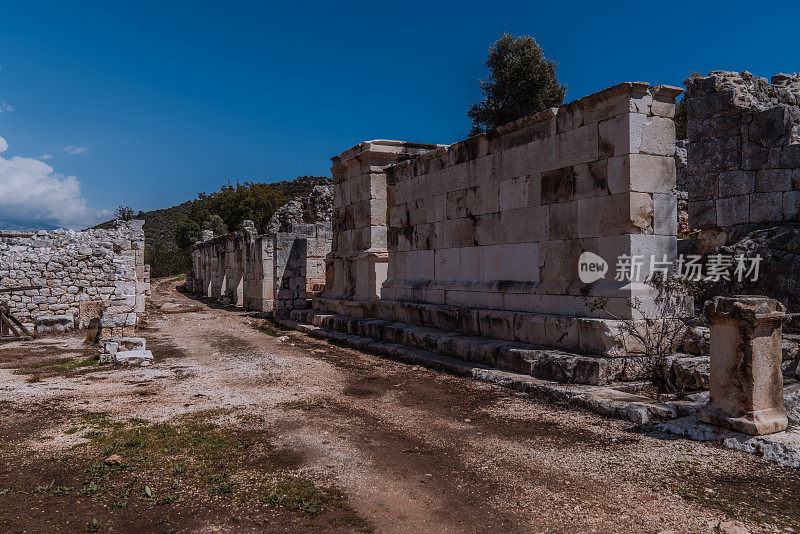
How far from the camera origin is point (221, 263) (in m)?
22.6

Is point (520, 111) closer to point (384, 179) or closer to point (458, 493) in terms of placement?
point (384, 179)

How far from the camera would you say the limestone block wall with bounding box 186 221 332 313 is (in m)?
14.6

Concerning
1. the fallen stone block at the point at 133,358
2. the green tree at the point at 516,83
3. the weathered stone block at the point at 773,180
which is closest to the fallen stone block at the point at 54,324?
the fallen stone block at the point at 133,358

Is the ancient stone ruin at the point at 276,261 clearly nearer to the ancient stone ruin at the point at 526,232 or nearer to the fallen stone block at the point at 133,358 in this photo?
the ancient stone ruin at the point at 526,232

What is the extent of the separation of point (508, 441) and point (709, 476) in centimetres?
139

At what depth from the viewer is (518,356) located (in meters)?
6.42

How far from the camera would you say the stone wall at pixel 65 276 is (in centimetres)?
1082

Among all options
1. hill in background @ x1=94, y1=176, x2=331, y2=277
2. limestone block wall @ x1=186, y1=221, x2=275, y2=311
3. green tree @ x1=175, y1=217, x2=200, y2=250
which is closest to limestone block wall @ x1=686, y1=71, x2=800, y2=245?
limestone block wall @ x1=186, y1=221, x2=275, y2=311

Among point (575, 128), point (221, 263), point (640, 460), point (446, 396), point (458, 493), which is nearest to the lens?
point (458, 493)

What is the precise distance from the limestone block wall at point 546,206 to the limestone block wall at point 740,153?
6.07 m

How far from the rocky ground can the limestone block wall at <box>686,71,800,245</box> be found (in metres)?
8.05

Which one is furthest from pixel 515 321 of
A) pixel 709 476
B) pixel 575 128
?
pixel 709 476

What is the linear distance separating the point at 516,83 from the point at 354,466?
25.9m

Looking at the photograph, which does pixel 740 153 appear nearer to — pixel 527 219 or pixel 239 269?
pixel 527 219
